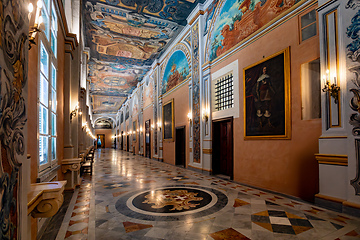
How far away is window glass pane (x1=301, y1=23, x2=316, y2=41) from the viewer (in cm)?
461

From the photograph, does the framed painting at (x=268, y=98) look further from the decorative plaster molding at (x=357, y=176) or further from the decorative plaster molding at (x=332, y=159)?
the decorative plaster molding at (x=357, y=176)

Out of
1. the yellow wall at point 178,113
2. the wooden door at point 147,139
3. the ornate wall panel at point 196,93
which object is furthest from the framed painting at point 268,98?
the wooden door at point 147,139

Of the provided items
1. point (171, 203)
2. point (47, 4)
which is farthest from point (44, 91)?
point (171, 203)

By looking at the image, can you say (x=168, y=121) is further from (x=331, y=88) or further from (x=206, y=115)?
(x=331, y=88)

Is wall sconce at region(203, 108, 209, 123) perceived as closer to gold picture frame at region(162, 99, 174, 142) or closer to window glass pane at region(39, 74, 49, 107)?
gold picture frame at region(162, 99, 174, 142)

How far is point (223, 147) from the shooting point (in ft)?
26.5

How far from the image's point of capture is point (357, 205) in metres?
3.61

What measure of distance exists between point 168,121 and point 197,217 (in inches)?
358

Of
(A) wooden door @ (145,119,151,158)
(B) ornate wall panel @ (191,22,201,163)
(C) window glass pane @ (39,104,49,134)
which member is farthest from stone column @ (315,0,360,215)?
(A) wooden door @ (145,119,151,158)

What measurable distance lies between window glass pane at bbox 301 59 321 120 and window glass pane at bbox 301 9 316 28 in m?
0.92

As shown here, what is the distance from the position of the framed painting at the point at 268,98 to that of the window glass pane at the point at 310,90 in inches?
14.2

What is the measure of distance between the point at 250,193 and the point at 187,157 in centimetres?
506

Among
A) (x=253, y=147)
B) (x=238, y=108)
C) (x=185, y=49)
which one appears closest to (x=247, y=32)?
(x=238, y=108)

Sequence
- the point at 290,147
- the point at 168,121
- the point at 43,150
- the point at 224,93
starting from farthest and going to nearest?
the point at 168,121, the point at 224,93, the point at 290,147, the point at 43,150
